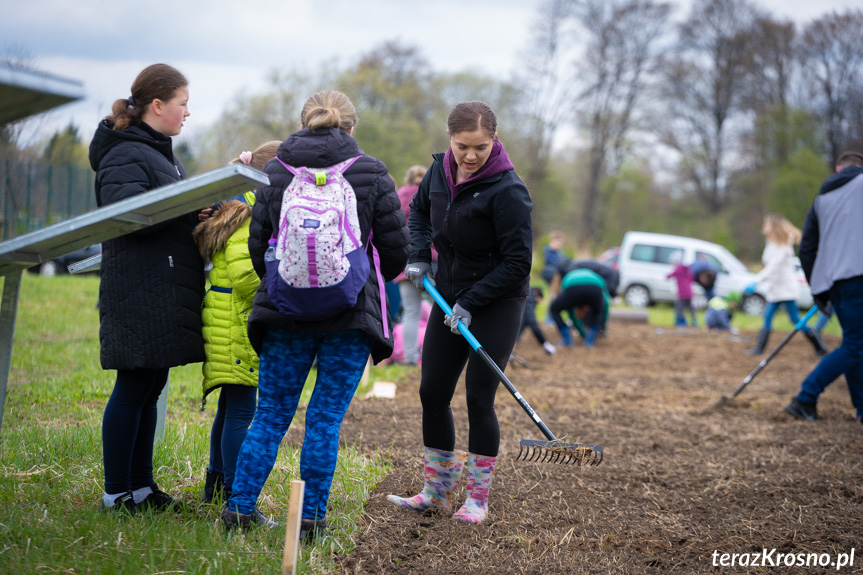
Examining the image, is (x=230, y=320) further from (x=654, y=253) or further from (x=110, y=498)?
(x=654, y=253)

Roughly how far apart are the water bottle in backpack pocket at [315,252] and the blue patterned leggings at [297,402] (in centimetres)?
17

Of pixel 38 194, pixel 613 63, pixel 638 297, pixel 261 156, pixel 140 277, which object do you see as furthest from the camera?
pixel 613 63

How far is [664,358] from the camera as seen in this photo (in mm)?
10422

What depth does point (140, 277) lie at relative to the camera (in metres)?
3.07

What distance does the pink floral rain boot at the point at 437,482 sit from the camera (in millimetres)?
3627

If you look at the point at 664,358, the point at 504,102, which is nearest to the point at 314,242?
the point at 664,358

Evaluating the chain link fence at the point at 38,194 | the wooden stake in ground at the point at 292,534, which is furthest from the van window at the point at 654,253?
the wooden stake in ground at the point at 292,534

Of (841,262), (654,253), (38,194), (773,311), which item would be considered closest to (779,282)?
(773,311)

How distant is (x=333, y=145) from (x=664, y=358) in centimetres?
843

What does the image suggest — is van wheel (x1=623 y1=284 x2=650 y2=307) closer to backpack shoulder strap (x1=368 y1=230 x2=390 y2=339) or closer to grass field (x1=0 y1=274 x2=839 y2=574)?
grass field (x1=0 y1=274 x2=839 y2=574)

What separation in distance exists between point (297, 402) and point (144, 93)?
4.65 feet

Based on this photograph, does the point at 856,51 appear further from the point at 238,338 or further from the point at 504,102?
the point at 238,338

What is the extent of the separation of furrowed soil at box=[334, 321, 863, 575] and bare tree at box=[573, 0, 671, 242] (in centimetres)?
2561

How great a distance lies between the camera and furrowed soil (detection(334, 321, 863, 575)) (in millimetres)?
3217
